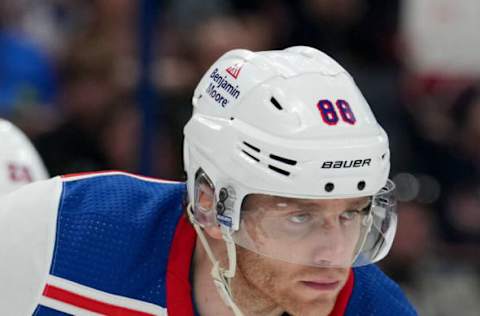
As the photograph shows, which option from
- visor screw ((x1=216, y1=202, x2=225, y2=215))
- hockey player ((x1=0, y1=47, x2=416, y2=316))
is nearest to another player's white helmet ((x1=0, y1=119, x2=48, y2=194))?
hockey player ((x1=0, y1=47, x2=416, y2=316))

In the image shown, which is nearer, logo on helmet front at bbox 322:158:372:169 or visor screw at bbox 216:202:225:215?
logo on helmet front at bbox 322:158:372:169

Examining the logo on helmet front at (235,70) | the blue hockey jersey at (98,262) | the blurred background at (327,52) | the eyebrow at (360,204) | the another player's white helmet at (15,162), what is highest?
the logo on helmet front at (235,70)

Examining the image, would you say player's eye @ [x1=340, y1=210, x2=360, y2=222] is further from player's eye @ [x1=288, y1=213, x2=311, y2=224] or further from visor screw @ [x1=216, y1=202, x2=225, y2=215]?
visor screw @ [x1=216, y1=202, x2=225, y2=215]

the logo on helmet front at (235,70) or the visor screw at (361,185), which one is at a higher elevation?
the logo on helmet front at (235,70)

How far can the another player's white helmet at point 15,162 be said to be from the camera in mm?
3607

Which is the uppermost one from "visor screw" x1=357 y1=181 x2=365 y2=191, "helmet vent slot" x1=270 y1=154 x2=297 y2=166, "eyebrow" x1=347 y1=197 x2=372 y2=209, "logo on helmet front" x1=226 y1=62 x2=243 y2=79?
"logo on helmet front" x1=226 y1=62 x2=243 y2=79

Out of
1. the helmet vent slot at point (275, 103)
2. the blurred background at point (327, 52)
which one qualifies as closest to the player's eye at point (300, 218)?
the helmet vent slot at point (275, 103)

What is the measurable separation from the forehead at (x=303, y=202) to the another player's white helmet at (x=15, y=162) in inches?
41.9

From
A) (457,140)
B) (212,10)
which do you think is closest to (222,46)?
(212,10)

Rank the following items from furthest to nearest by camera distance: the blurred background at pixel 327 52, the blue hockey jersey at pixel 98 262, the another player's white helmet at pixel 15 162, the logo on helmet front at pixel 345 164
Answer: the blurred background at pixel 327 52, the another player's white helmet at pixel 15 162, the blue hockey jersey at pixel 98 262, the logo on helmet front at pixel 345 164

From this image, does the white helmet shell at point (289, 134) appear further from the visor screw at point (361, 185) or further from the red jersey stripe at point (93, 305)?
the red jersey stripe at point (93, 305)

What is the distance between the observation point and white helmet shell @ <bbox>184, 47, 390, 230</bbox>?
8.60ft

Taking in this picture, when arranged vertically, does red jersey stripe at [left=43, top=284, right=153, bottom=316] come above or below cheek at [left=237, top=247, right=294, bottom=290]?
below

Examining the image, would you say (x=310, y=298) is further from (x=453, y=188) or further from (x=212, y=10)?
(x=212, y=10)
